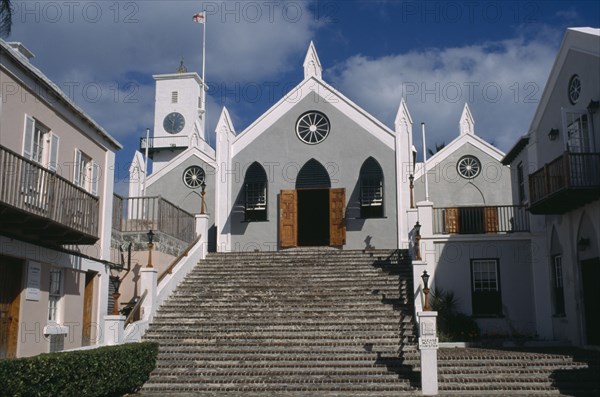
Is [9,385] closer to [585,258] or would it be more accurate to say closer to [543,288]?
[585,258]

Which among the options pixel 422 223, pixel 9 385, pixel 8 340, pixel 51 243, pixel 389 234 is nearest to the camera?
pixel 9 385

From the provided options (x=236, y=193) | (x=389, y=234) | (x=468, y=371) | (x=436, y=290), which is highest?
(x=236, y=193)

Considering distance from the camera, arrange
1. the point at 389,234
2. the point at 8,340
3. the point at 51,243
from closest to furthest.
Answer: the point at 8,340 → the point at 51,243 → the point at 389,234

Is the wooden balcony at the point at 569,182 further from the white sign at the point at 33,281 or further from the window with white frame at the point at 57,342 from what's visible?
the window with white frame at the point at 57,342

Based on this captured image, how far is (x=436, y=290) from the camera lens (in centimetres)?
2061

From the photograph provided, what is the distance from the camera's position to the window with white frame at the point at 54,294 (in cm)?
1571

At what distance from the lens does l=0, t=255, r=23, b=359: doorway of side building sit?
13734 mm

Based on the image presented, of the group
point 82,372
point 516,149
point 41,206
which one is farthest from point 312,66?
point 82,372

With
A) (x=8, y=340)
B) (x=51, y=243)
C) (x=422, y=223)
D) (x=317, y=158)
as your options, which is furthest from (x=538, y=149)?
(x=8, y=340)

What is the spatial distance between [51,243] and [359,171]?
1362 centimetres

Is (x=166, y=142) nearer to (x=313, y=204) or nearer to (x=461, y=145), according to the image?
(x=313, y=204)

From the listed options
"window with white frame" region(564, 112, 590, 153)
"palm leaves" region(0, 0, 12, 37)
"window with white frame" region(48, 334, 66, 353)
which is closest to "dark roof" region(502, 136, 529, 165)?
"window with white frame" region(564, 112, 590, 153)

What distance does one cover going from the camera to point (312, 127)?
87.4 feet

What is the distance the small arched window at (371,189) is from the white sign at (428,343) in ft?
38.4
